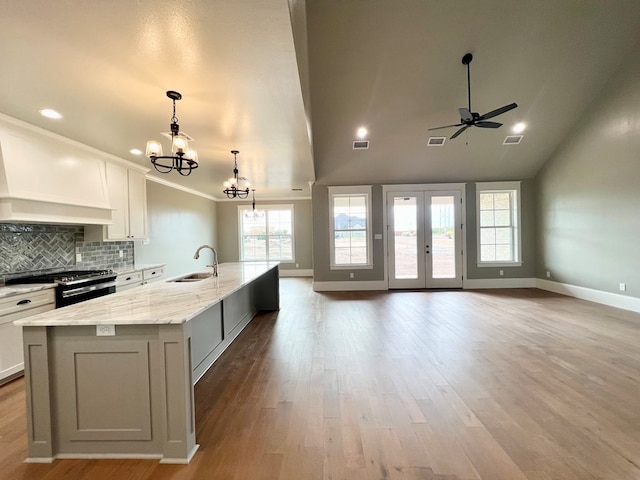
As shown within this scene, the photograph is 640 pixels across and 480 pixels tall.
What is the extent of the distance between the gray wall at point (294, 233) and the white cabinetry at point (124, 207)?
423 cm

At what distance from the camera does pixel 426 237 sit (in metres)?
6.66

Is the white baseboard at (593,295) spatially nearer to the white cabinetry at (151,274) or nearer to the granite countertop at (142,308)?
the granite countertop at (142,308)

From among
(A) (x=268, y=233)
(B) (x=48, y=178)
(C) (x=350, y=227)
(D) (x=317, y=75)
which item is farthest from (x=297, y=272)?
(B) (x=48, y=178)

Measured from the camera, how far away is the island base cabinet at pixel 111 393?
5.48ft

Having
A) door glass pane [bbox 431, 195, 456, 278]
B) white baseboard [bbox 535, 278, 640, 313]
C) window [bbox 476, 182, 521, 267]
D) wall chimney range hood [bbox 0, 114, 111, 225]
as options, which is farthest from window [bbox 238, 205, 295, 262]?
white baseboard [bbox 535, 278, 640, 313]

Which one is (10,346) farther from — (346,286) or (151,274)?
(346,286)

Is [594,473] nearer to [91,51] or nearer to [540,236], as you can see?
[91,51]

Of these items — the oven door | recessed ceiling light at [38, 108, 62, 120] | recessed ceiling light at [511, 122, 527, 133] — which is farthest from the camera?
recessed ceiling light at [511, 122, 527, 133]

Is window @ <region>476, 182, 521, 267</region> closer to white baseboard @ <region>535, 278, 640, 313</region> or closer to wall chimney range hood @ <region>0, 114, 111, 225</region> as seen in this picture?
white baseboard @ <region>535, 278, 640, 313</region>

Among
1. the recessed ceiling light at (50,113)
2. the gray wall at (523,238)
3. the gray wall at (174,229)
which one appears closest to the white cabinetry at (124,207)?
the gray wall at (174,229)

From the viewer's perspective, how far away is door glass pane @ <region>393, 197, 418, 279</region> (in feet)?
22.0

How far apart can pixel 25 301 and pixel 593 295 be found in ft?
27.1

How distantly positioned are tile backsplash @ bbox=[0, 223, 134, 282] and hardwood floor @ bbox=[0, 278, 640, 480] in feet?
4.40

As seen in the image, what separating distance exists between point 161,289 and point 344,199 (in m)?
4.90
